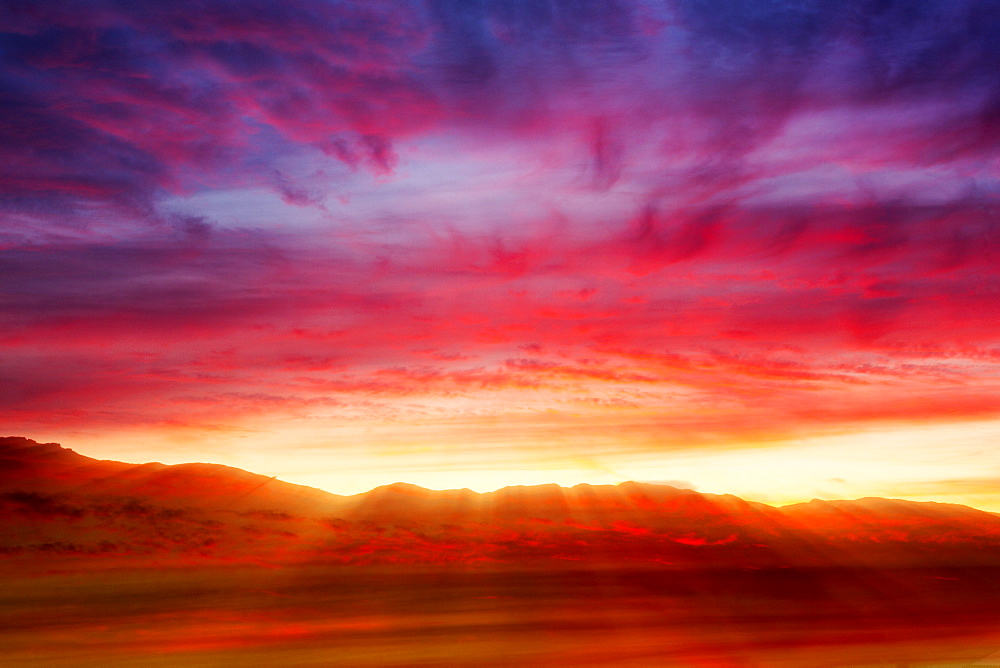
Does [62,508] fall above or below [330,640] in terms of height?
above

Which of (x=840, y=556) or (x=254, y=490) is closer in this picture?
(x=840, y=556)

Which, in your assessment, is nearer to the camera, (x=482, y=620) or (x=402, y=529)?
(x=482, y=620)

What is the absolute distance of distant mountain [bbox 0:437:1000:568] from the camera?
175 feet

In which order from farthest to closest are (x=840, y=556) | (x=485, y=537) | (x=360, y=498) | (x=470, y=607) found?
(x=360, y=498)
(x=485, y=537)
(x=840, y=556)
(x=470, y=607)

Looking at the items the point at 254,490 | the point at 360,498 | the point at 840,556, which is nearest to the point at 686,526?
the point at 840,556

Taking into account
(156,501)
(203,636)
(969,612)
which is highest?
(156,501)

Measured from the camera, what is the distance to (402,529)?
71.6 metres

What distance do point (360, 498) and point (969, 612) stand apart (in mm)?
75411

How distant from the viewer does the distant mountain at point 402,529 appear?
5347cm

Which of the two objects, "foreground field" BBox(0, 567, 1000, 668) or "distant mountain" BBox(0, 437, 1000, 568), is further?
"distant mountain" BBox(0, 437, 1000, 568)

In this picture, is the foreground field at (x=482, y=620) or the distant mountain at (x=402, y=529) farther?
the distant mountain at (x=402, y=529)

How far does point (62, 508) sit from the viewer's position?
6100cm

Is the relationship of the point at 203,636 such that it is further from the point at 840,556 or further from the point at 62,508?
the point at 840,556

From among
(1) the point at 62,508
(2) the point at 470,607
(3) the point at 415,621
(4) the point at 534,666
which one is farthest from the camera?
(1) the point at 62,508
